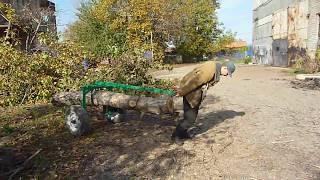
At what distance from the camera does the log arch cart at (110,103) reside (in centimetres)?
657

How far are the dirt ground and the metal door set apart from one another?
21262 millimetres

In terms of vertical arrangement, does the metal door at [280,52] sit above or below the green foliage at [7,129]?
above

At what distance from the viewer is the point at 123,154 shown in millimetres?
5547

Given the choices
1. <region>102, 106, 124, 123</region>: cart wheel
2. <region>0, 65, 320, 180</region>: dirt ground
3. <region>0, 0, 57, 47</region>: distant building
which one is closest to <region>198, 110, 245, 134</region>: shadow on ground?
<region>0, 65, 320, 180</region>: dirt ground

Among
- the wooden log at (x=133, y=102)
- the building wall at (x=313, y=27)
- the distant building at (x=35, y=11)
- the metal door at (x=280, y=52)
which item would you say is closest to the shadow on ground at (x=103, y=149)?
the wooden log at (x=133, y=102)

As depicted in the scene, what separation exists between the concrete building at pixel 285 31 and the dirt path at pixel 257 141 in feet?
46.6

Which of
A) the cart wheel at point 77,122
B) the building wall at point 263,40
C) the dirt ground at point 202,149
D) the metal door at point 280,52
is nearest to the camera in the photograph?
the dirt ground at point 202,149

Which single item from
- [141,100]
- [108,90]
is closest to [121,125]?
[141,100]

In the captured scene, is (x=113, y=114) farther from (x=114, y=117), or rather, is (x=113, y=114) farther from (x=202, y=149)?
(x=202, y=149)

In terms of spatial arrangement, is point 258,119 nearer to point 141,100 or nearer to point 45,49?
point 141,100

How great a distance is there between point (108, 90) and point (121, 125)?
1208 mm

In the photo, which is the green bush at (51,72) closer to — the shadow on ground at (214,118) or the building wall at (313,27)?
the shadow on ground at (214,118)

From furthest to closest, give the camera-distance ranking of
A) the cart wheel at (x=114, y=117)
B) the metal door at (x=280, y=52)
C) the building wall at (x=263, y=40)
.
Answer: the building wall at (x=263, y=40) < the metal door at (x=280, y=52) < the cart wheel at (x=114, y=117)

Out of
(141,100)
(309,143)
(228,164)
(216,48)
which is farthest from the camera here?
(216,48)
